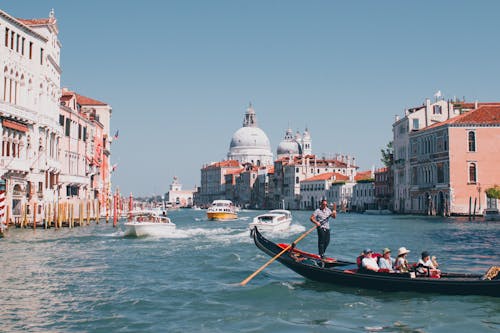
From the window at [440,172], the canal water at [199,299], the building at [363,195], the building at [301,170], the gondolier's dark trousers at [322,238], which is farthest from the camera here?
the building at [301,170]

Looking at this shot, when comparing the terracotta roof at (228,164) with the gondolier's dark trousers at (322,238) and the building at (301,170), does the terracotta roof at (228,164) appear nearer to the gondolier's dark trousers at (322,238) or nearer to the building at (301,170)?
the building at (301,170)

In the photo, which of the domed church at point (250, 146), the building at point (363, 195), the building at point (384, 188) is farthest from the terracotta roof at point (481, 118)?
the domed church at point (250, 146)

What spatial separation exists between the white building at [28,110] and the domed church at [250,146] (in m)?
108

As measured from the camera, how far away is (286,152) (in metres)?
130

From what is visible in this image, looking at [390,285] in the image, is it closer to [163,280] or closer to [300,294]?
[300,294]

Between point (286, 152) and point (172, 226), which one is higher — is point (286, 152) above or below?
above

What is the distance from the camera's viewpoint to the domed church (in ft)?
452

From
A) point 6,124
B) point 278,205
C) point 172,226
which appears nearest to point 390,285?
point 172,226

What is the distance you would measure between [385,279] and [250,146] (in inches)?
5074

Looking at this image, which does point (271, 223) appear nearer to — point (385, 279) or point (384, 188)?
point (385, 279)

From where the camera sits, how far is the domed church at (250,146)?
138 metres

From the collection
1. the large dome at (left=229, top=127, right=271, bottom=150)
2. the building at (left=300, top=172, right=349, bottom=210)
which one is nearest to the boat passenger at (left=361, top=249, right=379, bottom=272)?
the building at (left=300, top=172, right=349, bottom=210)

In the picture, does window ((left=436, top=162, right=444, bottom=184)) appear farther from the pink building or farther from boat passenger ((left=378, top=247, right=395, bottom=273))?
boat passenger ((left=378, top=247, right=395, bottom=273))

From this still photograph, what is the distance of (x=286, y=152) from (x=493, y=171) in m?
87.3
